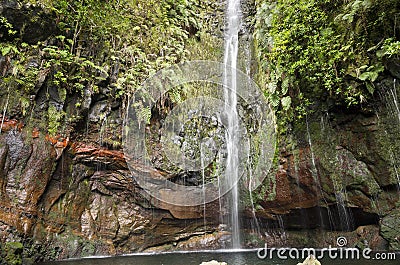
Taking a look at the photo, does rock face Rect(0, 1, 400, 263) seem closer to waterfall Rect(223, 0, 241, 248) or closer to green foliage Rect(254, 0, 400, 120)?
waterfall Rect(223, 0, 241, 248)

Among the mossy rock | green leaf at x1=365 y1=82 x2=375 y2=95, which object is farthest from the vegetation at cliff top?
green leaf at x1=365 y1=82 x2=375 y2=95

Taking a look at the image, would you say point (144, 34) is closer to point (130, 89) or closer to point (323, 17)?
point (130, 89)

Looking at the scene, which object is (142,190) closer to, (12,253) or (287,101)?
(12,253)

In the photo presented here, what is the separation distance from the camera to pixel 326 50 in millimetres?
7336

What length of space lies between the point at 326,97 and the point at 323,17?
6.89 feet

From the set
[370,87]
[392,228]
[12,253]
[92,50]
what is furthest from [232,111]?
[12,253]

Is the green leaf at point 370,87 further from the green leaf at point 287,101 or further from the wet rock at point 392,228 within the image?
the wet rock at point 392,228

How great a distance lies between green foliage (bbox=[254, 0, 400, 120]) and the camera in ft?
21.5

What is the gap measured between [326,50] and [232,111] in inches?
156

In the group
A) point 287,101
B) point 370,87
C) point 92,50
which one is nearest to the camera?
point 370,87

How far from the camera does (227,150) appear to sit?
10.1 meters

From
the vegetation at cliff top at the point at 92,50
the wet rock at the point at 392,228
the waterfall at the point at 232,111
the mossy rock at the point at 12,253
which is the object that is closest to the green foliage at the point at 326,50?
the waterfall at the point at 232,111

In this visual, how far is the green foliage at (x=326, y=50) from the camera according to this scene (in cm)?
654

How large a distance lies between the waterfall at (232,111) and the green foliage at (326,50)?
1.76 m
